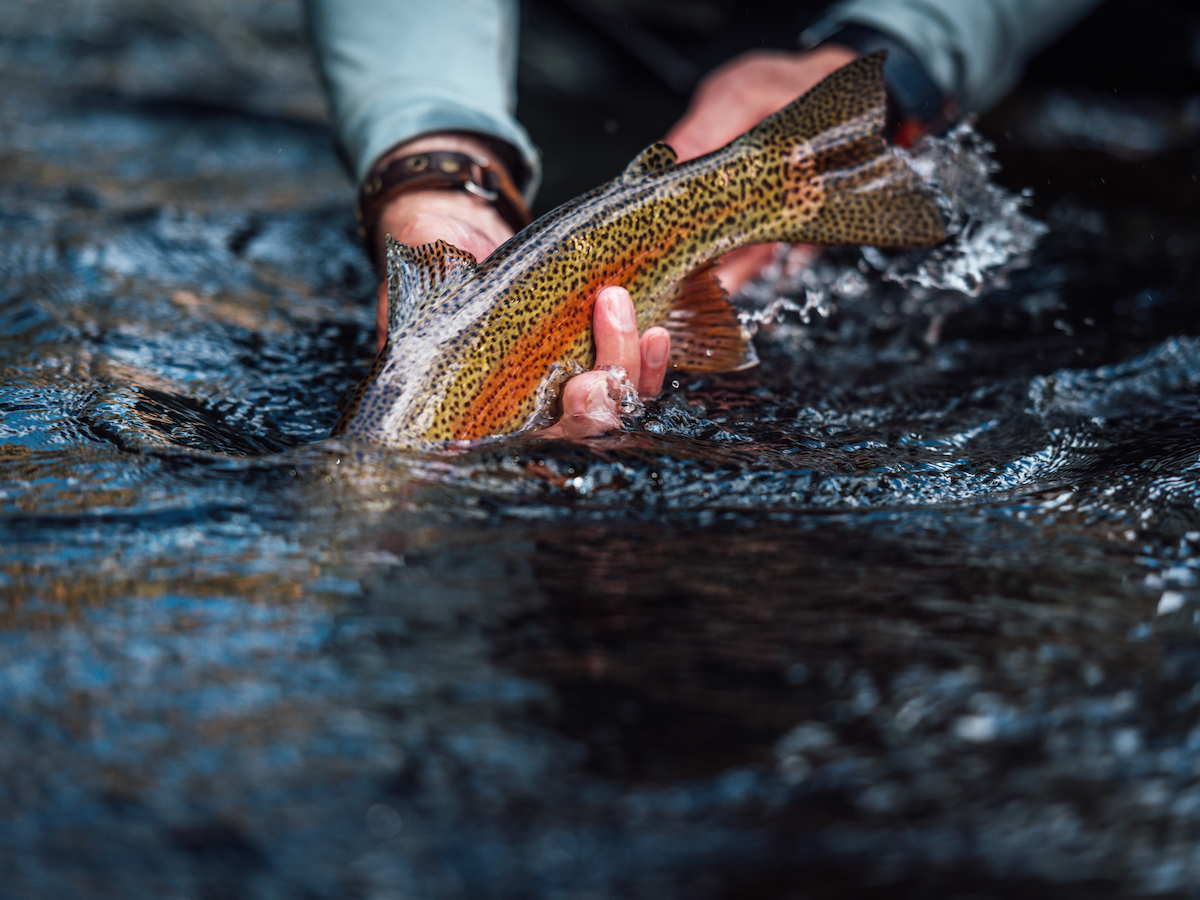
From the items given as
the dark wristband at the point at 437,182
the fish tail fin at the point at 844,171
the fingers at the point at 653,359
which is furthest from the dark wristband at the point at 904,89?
the fingers at the point at 653,359

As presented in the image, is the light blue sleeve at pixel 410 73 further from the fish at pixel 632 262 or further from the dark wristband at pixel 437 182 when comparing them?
the fish at pixel 632 262

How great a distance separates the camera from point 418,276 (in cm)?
246

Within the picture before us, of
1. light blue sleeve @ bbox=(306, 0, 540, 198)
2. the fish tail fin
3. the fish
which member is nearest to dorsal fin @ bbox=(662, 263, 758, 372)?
the fish

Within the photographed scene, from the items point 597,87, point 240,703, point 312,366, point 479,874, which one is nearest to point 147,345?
point 312,366

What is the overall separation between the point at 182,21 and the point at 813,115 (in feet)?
19.5

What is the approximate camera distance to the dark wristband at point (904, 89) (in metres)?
4.02

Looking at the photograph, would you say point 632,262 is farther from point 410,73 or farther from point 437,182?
point 410,73

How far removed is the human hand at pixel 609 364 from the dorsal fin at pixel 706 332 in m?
0.10

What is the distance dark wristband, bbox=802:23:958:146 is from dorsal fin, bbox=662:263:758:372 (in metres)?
1.52

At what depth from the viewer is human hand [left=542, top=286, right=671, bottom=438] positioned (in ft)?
8.27

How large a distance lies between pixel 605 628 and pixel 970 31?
148 inches

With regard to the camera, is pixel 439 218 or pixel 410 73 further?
pixel 410 73

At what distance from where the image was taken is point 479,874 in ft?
4.17

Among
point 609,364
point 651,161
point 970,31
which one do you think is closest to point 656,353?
point 609,364
